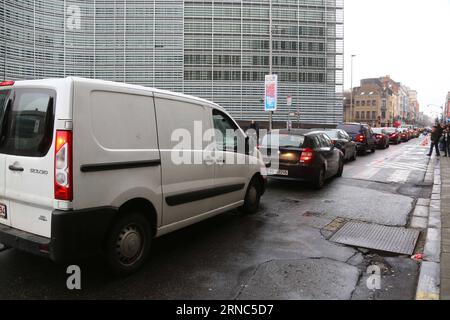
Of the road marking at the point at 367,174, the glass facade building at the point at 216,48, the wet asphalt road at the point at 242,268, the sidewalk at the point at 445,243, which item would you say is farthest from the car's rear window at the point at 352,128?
the glass facade building at the point at 216,48

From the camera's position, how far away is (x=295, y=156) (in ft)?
30.7

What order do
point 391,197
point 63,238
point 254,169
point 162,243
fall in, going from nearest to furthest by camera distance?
point 63,238
point 162,243
point 254,169
point 391,197

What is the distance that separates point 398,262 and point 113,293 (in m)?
3.38

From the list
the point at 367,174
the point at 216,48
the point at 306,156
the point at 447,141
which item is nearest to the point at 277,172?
the point at 306,156

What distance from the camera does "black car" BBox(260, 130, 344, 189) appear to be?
9.28m

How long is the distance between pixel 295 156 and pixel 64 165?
6760 millimetres

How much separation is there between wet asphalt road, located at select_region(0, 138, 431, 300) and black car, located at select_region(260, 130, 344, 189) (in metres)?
2.35

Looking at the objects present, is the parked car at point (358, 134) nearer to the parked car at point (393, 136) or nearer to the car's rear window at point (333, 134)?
the car's rear window at point (333, 134)

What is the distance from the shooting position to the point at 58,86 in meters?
3.50

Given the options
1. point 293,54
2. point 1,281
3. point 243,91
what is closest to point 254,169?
point 1,281

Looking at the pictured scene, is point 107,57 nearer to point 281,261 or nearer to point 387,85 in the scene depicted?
point 281,261

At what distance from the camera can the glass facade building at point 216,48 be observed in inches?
1864

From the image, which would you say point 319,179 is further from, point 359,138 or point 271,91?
point 271,91

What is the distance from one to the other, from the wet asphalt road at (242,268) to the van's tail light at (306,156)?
7.94 ft
